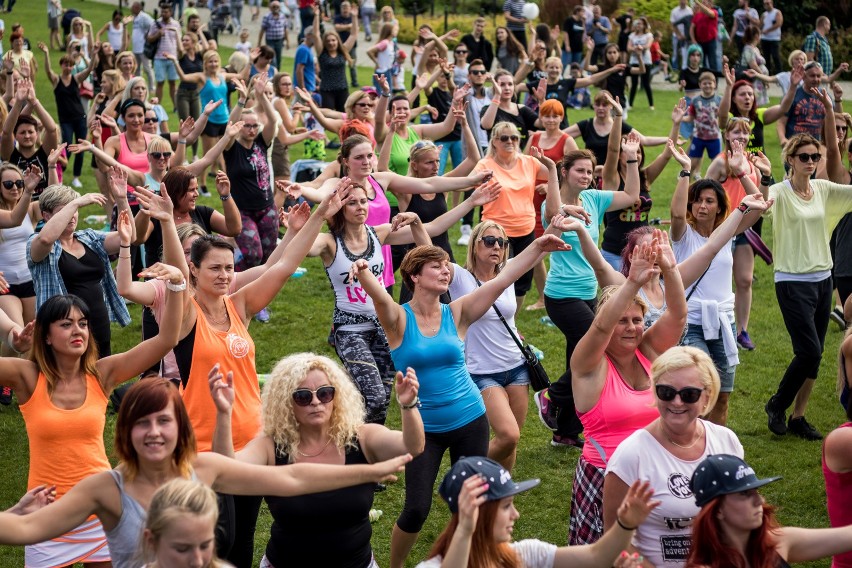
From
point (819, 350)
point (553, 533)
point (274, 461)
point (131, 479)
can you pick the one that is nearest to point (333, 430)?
point (274, 461)

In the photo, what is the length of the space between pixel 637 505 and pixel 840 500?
1272 millimetres

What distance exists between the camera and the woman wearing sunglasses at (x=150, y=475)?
4.40 m

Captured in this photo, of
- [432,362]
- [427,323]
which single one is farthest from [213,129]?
[432,362]

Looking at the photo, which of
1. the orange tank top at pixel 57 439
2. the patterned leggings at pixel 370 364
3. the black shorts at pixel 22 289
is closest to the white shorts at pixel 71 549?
the orange tank top at pixel 57 439

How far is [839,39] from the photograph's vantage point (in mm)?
28812

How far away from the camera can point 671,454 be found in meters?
4.89

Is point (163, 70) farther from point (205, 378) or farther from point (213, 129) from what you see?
point (205, 378)

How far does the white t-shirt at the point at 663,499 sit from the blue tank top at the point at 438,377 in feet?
5.41

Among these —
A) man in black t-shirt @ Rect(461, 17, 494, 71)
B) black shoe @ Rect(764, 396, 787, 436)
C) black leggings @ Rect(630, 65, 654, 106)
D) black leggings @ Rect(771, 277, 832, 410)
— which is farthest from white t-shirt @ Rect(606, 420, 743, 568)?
black leggings @ Rect(630, 65, 654, 106)

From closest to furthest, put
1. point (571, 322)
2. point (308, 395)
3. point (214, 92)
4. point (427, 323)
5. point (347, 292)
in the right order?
point (308, 395) → point (427, 323) → point (347, 292) → point (571, 322) → point (214, 92)

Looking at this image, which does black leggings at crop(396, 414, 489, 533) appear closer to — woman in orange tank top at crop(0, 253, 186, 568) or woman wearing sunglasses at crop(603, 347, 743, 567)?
woman wearing sunglasses at crop(603, 347, 743, 567)

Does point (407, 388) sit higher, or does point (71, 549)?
point (407, 388)

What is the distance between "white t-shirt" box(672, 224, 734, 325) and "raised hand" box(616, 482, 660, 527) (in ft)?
12.0

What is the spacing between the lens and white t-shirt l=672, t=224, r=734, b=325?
774 cm
